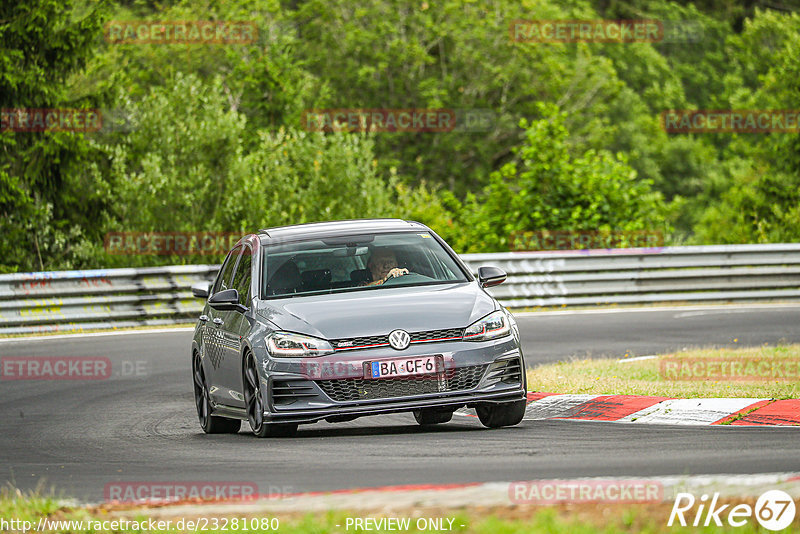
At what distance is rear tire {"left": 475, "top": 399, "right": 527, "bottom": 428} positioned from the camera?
9.91 m

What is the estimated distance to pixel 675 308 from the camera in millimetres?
23141

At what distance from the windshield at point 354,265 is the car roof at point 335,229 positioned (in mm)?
85

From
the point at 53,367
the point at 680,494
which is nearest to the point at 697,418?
the point at 680,494

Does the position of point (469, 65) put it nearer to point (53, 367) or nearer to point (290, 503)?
point (53, 367)

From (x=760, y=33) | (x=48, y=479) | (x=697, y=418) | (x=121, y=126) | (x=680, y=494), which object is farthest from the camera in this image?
(x=760, y=33)

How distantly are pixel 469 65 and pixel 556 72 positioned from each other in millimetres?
3776

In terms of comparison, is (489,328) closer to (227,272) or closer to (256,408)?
(256,408)

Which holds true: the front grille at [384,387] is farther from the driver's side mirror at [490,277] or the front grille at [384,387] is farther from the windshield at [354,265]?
the driver's side mirror at [490,277]

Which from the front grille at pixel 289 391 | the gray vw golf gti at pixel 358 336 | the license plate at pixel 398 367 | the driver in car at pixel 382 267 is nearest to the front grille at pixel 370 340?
the gray vw golf gti at pixel 358 336

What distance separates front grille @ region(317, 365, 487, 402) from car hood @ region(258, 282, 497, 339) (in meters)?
0.31

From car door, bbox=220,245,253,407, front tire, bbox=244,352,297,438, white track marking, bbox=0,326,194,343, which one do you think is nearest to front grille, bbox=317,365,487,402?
front tire, bbox=244,352,297,438

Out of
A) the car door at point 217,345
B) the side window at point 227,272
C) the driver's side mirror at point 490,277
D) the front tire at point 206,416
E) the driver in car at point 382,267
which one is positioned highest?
the driver in car at point 382,267

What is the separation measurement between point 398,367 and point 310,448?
2.55 ft

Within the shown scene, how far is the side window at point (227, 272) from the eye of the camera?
38.2ft
